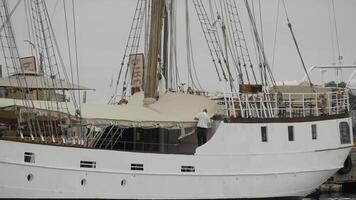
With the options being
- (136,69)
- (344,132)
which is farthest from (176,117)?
(344,132)

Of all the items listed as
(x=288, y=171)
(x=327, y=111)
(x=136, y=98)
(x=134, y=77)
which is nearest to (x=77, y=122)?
(x=136, y=98)

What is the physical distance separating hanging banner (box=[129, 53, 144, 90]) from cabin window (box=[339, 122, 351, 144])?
7953mm

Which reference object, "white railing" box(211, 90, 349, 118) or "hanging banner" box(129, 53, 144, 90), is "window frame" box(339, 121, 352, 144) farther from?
"hanging banner" box(129, 53, 144, 90)

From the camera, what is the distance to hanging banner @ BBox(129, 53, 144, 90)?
2447cm

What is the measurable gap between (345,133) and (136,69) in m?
8.51

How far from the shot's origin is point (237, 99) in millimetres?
22703

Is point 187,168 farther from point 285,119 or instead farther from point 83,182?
point 285,119

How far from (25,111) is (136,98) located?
17.1 feet

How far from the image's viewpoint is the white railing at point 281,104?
22484mm

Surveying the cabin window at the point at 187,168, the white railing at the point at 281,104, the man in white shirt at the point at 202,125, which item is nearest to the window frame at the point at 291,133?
the white railing at the point at 281,104

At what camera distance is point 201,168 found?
20.8 m

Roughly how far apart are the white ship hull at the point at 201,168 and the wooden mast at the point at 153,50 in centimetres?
288

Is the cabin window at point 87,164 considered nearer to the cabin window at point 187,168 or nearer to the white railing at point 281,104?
the cabin window at point 187,168

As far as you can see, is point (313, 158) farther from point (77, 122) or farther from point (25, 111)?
point (25, 111)
